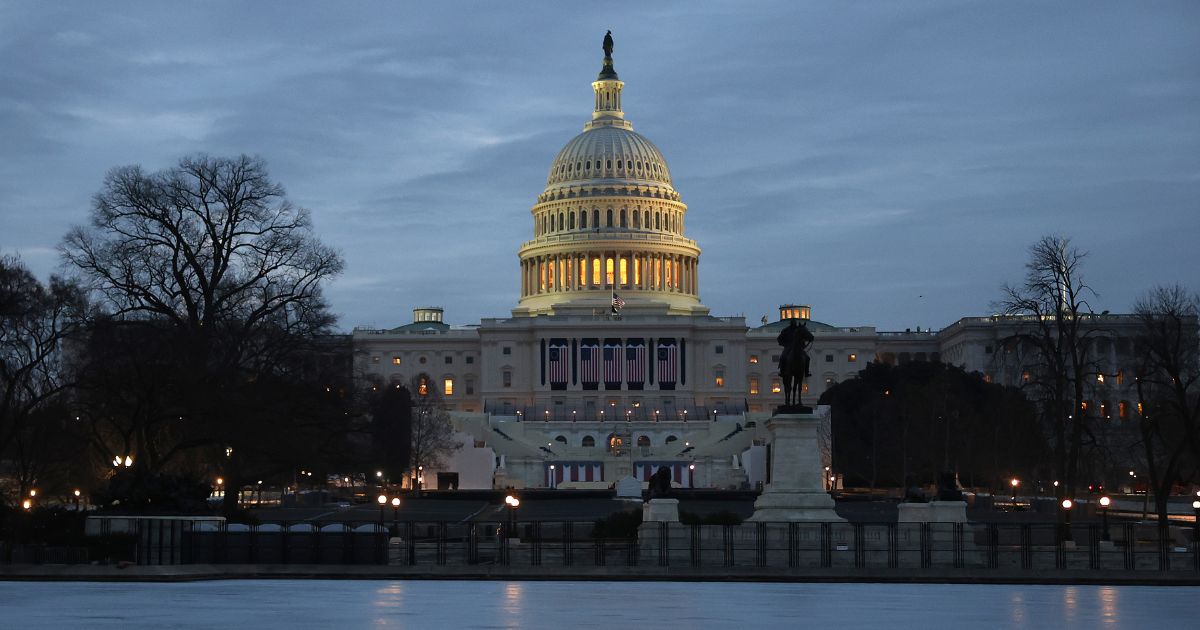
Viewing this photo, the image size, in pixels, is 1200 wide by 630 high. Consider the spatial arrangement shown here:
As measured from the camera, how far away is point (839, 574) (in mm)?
39750

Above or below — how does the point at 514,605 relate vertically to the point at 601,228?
below

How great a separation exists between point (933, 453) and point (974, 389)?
93.7 ft

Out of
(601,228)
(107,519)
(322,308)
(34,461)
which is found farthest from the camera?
(601,228)

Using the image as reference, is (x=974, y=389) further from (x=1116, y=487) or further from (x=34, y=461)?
(x=34, y=461)

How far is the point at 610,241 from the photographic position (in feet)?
631

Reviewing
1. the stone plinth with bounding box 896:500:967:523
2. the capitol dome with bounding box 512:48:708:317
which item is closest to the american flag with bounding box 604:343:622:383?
the capitol dome with bounding box 512:48:708:317

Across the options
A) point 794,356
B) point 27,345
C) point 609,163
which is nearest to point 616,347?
point 609,163

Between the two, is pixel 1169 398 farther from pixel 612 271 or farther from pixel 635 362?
pixel 612 271

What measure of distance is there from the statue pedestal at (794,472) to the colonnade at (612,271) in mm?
144951

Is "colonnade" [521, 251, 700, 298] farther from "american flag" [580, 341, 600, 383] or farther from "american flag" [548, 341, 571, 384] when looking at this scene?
"american flag" [548, 341, 571, 384]

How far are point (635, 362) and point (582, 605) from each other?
480ft

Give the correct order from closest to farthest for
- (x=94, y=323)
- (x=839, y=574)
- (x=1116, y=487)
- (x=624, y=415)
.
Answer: (x=839, y=574) < (x=94, y=323) < (x=1116, y=487) < (x=624, y=415)

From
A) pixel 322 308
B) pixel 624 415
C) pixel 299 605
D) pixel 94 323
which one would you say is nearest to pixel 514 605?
pixel 299 605

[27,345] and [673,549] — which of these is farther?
[27,345]
